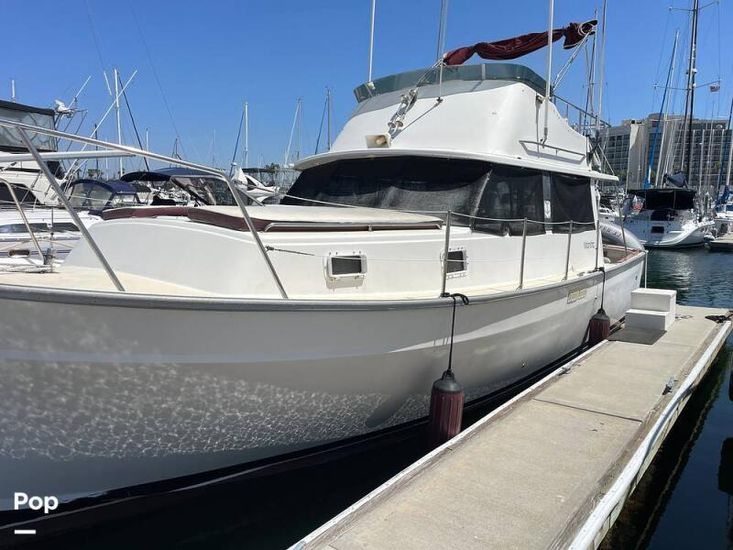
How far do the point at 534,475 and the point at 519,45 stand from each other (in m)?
5.45

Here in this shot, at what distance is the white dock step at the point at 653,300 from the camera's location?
7980 mm

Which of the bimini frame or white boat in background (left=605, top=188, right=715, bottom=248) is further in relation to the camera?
white boat in background (left=605, top=188, right=715, bottom=248)

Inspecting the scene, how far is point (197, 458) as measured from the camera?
11.8ft

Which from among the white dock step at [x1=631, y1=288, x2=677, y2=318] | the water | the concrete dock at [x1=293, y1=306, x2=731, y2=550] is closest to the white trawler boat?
the water

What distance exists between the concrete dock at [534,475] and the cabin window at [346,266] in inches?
50.3

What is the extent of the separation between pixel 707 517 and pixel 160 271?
439cm

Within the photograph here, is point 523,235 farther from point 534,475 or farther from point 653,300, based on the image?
point 653,300

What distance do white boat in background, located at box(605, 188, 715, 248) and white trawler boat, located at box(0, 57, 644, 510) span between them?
2508cm

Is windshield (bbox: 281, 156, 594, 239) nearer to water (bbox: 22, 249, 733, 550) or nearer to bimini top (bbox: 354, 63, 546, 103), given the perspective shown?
bimini top (bbox: 354, 63, 546, 103)

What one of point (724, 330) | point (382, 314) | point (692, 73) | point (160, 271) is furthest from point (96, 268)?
point (692, 73)

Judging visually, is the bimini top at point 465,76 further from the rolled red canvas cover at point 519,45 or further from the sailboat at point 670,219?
the sailboat at point 670,219

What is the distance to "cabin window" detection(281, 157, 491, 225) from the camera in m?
5.22

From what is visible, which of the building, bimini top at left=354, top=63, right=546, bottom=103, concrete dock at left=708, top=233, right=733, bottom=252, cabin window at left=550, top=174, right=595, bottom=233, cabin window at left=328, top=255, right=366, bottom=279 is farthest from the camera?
the building

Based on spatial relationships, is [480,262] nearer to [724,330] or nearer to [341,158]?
[341,158]
